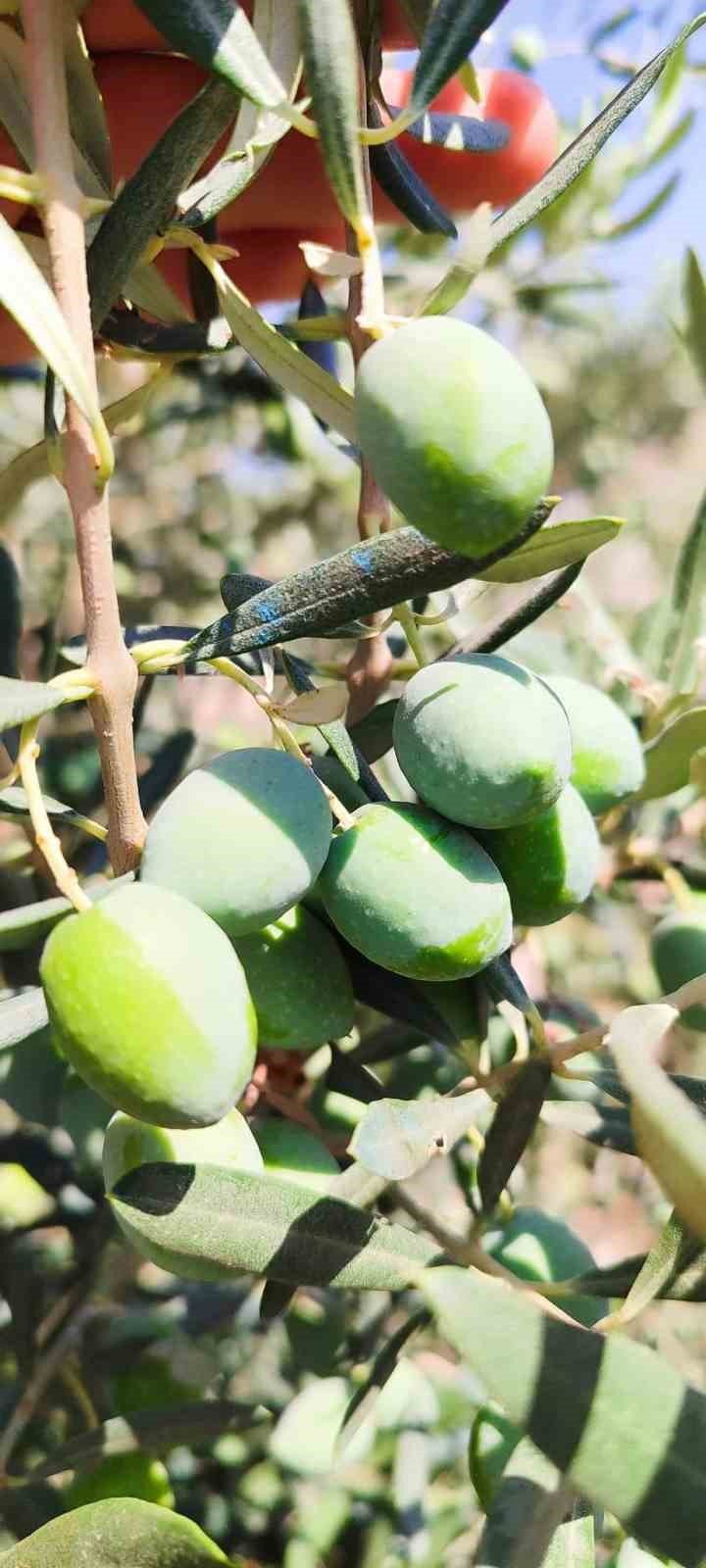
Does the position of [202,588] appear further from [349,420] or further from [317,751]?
[349,420]

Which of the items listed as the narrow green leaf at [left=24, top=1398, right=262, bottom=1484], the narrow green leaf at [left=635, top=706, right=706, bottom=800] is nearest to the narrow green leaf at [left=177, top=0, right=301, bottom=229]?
the narrow green leaf at [left=635, top=706, right=706, bottom=800]

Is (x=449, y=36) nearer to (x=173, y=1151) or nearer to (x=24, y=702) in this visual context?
(x=24, y=702)

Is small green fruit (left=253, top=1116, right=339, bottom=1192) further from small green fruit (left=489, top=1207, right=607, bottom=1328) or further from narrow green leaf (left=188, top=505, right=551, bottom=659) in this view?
narrow green leaf (left=188, top=505, right=551, bottom=659)

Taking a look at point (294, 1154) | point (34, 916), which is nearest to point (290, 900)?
point (34, 916)

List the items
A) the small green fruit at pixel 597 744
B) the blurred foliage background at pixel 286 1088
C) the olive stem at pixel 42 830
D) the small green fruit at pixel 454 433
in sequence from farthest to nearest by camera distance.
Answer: the blurred foliage background at pixel 286 1088 → the small green fruit at pixel 597 744 → the olive stem at pixel 42 830 → the small green fruit at pixel 454 433

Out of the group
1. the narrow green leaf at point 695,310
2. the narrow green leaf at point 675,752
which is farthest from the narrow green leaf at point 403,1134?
the narrow green leaf at point 695,310

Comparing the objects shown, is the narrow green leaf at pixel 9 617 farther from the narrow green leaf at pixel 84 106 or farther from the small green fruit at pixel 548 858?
the small green fruit at pixel 548 858
